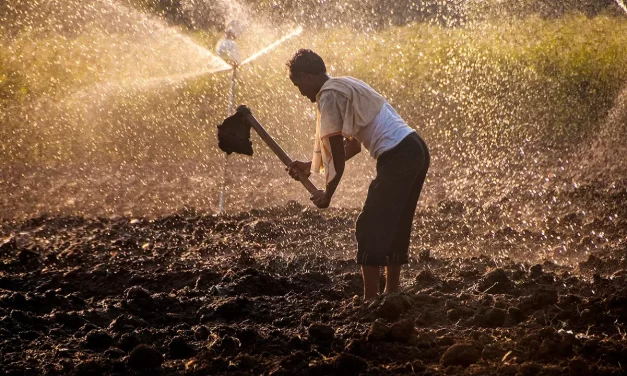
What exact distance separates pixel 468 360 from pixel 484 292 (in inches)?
60.7

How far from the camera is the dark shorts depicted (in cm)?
507

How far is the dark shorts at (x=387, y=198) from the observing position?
507cm

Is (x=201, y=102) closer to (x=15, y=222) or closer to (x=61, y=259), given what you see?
(x=15, y=222)

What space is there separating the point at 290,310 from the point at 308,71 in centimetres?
134

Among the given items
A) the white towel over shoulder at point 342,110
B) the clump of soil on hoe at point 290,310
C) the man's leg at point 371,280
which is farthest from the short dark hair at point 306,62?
the clump of soil on hoe at point 290,310

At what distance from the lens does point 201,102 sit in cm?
1382

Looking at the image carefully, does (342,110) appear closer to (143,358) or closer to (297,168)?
(297,168)

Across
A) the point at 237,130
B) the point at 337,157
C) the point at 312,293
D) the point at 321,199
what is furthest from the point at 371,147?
the point at 312,293

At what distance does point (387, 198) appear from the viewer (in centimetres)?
508

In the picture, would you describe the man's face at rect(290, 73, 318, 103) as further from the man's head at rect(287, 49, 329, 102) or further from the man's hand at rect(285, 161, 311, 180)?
the man's hand at rect(285, 161, 311, 180)

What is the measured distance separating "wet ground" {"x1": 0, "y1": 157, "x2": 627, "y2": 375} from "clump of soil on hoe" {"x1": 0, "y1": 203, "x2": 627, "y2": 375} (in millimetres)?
11

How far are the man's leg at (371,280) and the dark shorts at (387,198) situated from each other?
0.09 metres

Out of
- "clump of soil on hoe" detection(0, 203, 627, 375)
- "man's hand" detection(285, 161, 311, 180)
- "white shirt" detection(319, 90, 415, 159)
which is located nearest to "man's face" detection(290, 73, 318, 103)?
"white shirt" detection(319, 90, 415, 159)

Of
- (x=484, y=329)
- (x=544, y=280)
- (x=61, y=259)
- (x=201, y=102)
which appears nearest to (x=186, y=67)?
→ (x=201, y=102)
